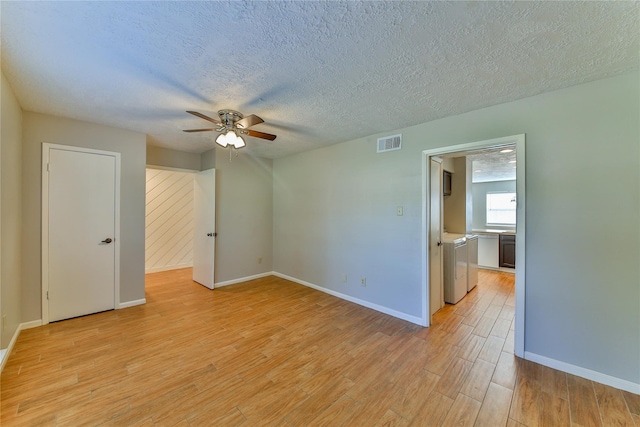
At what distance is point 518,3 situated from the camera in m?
1.28

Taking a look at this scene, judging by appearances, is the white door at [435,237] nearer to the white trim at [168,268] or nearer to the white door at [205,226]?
the white door at [205,226]

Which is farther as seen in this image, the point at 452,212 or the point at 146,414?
the point at 452,212

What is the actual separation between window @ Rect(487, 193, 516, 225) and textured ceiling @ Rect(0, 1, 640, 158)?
20.6 ft

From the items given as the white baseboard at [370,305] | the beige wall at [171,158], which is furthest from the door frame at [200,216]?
the white baseboard at [370,305]

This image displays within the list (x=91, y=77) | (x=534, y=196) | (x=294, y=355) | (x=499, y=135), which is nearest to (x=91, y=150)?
(x=91, y=77)

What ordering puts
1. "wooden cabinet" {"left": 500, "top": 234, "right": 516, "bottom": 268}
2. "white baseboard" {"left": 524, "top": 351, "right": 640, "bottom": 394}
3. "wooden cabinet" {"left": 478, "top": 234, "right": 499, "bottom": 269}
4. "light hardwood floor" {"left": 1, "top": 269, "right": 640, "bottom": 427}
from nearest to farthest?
"light hardwood floor" {"left": 1, "top": 269, "right": 640, "bottom": 427} → "white baseboard" {"left": 524, "top": 351, "right": 640, "bottom": 394} → "wooden cabinet" {"left": 500, "top": 234, "right": 516, "bottom": 268} → "wooden cabinet" {"left": 478, "top": 234, "right": 499, "bottom": 269}

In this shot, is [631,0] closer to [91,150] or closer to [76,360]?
[76,360]

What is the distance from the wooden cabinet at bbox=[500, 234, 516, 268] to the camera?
5559 millimetres

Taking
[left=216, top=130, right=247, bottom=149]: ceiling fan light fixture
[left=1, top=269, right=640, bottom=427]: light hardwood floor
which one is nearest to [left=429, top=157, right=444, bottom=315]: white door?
[left=1, top=269, right=640, bottom=427]: light hardwood floor

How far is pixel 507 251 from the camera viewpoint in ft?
18.5

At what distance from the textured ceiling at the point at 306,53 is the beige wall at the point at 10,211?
26cm

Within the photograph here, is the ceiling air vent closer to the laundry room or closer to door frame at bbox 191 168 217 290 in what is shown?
the laundry room

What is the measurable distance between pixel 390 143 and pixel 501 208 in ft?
20.6

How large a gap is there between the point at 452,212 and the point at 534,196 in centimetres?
253
